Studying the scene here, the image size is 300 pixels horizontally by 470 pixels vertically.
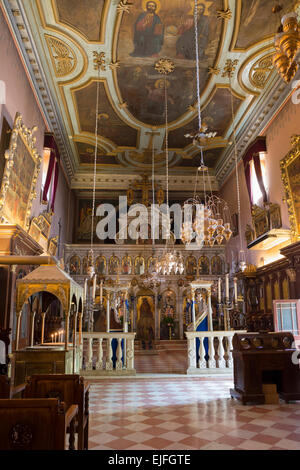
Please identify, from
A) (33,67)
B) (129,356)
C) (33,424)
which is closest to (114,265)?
(129,356)

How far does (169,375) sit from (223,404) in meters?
3.04

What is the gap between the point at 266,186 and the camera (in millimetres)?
12125

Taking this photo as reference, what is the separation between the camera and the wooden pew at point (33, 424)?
2.24 metres

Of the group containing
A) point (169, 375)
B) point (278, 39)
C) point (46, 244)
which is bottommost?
point (169, 375)

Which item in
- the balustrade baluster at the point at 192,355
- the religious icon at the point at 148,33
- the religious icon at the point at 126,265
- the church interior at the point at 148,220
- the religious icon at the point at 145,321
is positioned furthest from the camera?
the religious icon at the point at 126,265

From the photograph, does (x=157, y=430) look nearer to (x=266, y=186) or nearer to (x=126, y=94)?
(x=266, y=186)

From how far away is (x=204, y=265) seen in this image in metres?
18.2

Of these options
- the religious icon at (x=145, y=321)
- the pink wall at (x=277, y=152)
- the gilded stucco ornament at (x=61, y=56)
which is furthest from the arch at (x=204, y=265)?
the gilded stucco ornament at (x=61, y=56)

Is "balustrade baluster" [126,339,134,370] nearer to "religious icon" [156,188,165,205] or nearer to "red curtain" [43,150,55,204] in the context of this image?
"red curtain" [43,150,55,204]

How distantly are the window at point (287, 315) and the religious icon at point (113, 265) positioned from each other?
10.3 meters

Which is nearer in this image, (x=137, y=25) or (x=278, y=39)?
(x=278, y=39)

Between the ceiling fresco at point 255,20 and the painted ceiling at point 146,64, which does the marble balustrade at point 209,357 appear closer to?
the painted ceiling at point 146,64

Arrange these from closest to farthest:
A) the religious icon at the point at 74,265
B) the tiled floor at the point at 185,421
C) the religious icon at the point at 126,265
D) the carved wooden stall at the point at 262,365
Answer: the tiled floor at the point at 185,421 → the carved wooden stall at the point at 262,365 → the religious icon at the point at 74,265 → the religious icon at the point at 126,265
